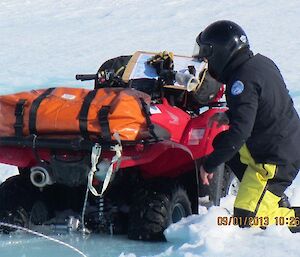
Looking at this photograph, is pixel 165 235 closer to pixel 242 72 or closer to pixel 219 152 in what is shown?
pixel 219 152

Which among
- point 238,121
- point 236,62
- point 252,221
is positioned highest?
point 236,62

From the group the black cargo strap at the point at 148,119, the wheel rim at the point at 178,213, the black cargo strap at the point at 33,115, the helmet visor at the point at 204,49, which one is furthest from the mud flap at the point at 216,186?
the black cargo strap at the point at 33,115

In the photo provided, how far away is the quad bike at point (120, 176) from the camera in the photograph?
4.49 metres

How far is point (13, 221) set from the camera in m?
4.89

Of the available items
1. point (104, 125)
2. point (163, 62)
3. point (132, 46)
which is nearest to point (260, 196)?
point (104, 125)

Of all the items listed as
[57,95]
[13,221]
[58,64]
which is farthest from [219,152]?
[58,64]

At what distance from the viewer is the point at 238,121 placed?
4.22 metres

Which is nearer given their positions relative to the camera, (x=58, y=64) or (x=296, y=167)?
(x=296, y=167)

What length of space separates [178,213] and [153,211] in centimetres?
32

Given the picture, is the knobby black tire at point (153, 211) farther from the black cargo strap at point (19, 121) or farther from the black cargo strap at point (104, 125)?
the black cargo strap at point (19, 121)

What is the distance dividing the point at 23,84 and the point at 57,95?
6.35 m

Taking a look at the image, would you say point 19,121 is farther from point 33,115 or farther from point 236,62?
point 236,62

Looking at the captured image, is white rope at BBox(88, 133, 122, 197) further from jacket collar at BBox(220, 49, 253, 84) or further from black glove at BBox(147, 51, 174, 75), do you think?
black glove at BBox(147, 51, 174, 75)

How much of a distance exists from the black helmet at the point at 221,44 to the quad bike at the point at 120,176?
52 centimetres
